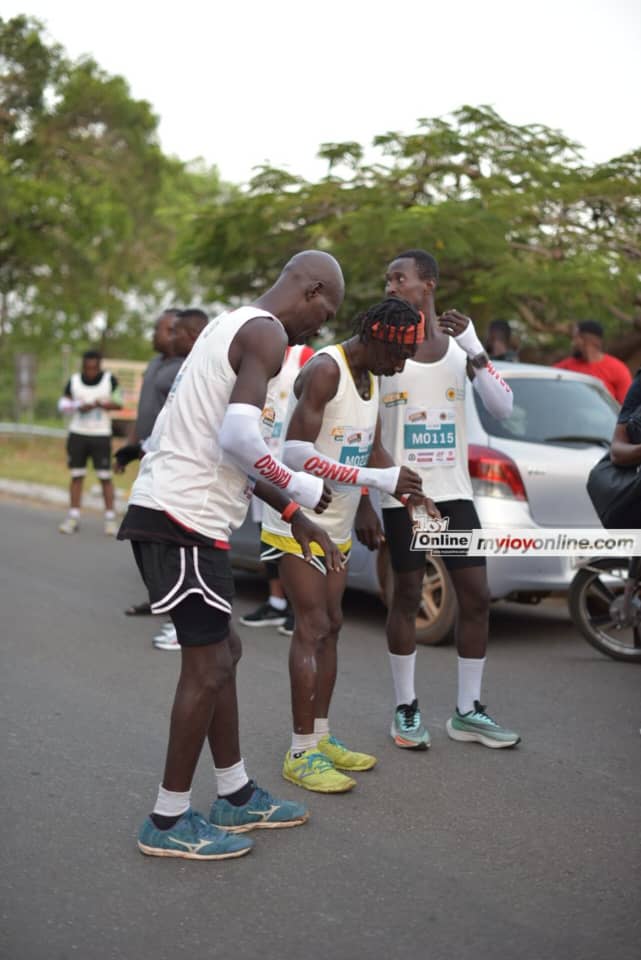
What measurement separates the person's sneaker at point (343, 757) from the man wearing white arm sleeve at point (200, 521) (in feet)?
3.26

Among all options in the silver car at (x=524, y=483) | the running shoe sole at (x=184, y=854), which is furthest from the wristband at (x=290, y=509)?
the silver car at (x=524, y=483)

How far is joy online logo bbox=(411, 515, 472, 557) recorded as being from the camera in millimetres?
4832

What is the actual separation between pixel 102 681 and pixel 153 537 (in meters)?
2.76

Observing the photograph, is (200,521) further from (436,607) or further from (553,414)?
(553,414)

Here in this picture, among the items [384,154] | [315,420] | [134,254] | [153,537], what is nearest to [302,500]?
[153,537]

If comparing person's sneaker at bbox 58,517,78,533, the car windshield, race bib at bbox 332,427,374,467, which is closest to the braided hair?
race bib at bbox 332,427,374,467

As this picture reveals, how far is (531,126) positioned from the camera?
1473 centimetres

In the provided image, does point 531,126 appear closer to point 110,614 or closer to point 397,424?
point 110,614

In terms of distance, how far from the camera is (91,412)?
Answer: 40.6ft

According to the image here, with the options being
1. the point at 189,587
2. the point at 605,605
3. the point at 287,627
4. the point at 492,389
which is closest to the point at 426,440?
the point at 492,389

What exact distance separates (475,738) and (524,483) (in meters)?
2.20

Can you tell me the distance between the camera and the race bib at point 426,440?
5.32m

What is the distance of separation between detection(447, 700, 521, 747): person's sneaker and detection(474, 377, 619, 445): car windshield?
233 cm

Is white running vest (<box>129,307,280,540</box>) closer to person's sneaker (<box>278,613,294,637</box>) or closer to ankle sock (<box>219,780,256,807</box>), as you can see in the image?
ankle sock (<box>219,780,256,807</box>)
